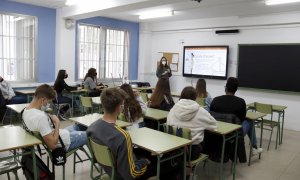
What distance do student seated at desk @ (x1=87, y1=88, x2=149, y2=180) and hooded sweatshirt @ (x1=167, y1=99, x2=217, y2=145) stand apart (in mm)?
839

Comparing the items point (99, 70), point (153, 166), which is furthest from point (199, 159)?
point (99, 70)

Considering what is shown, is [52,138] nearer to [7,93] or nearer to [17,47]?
[7,93]

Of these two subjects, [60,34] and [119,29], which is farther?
[119,29]

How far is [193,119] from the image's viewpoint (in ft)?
9.52

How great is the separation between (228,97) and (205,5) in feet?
10.0

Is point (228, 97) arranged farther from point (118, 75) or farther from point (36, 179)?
point (118, 75)

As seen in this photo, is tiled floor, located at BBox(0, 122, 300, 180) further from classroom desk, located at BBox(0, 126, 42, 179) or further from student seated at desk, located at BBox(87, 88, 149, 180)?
student seated at desk, located at BBox(87, 88, 149, 180)

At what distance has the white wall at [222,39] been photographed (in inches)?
247

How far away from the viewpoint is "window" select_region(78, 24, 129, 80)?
7.84 meters

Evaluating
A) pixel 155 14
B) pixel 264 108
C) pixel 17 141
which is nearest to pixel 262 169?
pixel 264 108

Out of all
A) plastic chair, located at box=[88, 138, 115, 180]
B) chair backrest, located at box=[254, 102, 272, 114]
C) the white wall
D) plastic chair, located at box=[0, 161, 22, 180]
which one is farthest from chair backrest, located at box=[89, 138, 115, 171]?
the white wall

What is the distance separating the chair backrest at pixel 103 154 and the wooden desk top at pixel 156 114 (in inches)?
55.0

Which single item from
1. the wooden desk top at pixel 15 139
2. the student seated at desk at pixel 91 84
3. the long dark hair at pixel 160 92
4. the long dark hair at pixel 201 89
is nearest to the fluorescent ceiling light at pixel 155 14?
the student seated at desk at pixel 91 84

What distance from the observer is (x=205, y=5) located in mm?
5957
